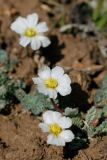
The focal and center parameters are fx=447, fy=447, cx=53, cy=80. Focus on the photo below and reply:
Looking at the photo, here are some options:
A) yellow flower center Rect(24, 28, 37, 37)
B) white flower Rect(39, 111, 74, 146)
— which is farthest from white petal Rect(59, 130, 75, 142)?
yellow flower center Rect(24, 28, 37, 37)

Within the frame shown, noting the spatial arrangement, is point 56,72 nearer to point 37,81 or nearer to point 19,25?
point 37,81

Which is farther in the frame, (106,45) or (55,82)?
(106,45)

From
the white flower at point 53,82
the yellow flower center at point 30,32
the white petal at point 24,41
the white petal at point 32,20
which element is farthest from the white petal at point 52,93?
the white petal at point 32,20

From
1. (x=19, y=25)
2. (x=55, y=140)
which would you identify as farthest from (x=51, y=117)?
(x=19, y=25)

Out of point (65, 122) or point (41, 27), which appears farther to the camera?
point (41, 27)

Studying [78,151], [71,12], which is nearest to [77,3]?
[71,12]

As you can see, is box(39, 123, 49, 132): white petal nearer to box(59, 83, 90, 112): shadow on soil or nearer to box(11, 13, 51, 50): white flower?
box(59, 83, 90, 112): shadow on soil

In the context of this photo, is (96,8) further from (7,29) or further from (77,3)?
(7,29)
